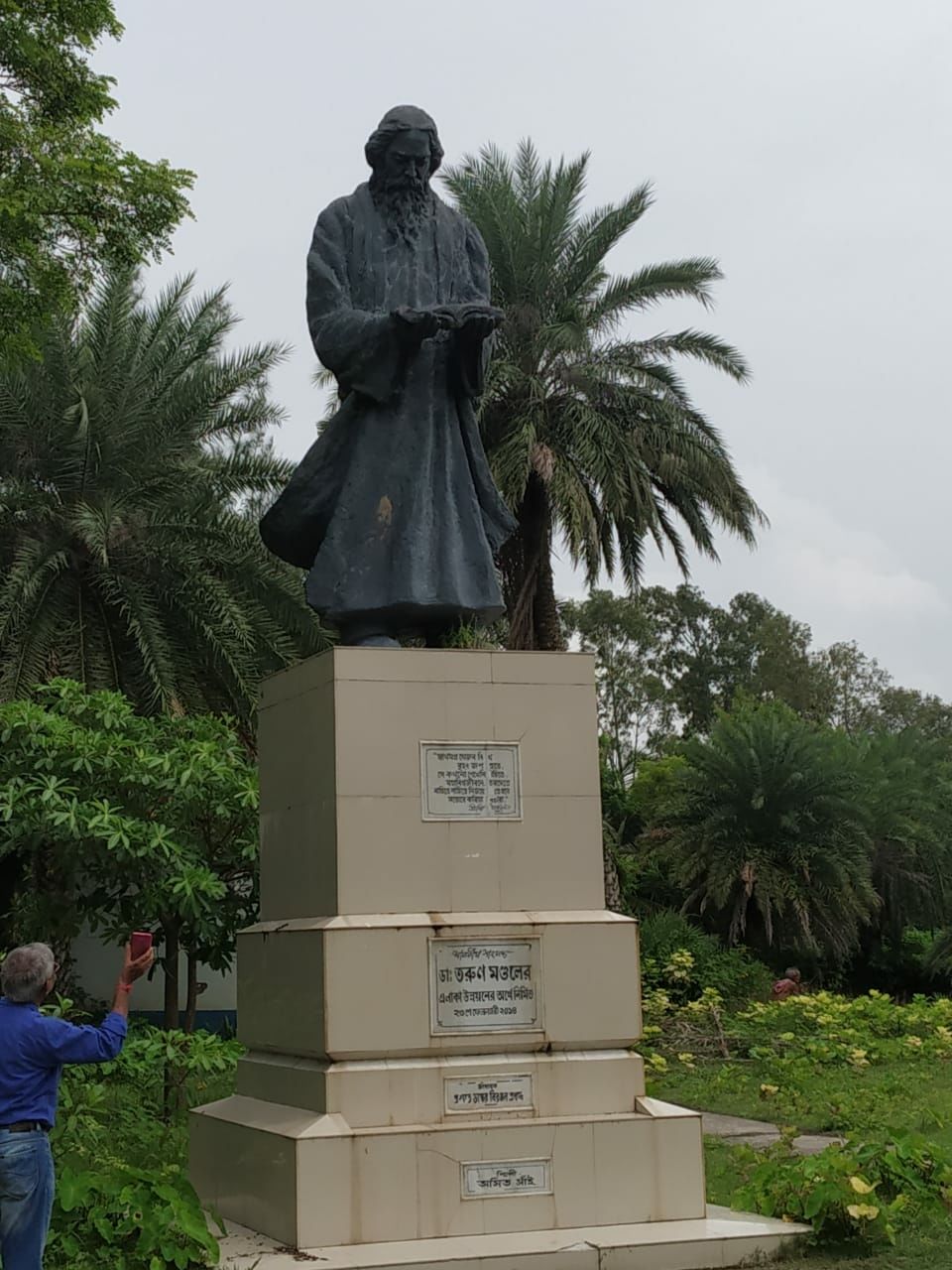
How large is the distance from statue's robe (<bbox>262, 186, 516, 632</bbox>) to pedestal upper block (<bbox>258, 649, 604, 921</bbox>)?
43cm

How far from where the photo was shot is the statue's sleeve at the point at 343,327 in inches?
256

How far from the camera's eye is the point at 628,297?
1867 cm

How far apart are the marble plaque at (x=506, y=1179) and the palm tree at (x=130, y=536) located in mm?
9423

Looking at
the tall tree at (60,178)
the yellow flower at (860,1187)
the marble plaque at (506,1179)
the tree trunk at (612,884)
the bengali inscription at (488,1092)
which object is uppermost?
the tall tree at (60,178)

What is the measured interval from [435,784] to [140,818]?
4.22 meters

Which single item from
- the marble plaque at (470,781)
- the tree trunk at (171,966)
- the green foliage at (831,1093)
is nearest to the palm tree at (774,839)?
the green foliage at (831,1093)

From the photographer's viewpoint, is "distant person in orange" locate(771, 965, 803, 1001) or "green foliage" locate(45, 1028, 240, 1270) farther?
"distant person in orange" locate(771, 965, 803, 1001)

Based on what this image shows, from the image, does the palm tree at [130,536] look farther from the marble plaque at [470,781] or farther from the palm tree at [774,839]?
the marble plaque at [470,781]

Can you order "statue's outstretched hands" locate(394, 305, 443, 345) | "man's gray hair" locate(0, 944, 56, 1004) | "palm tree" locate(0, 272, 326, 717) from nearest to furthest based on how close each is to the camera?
"man's gray hair" locate(0, 944, 56, 1004) < "statue's outstretched hands" locate(394, 305, 443, 345) < "palm tree" locate(0, 272, 326, 717)

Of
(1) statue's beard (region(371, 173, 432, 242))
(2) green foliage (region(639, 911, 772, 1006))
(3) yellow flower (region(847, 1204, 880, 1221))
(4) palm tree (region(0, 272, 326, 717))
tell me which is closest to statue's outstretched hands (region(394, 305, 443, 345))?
(1) statue's beard (region(371, 173, 432, 242))

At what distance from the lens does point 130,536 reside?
15.5m

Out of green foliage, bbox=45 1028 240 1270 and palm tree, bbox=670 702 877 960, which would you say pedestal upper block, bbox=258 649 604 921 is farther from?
palm tree, bbox=670 702 877 960

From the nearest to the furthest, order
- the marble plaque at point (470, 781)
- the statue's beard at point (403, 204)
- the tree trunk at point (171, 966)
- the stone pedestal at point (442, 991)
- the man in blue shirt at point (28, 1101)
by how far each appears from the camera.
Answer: the man in blue shirt at point (28, 1101) → the stone pedestal at point (442, 991) → the marble plaque at point (470, 781) → the statue's beard at point (403, 204) → the tree trunk at point (171, 966)

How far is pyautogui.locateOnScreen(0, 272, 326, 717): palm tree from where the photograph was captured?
48.9 feet
